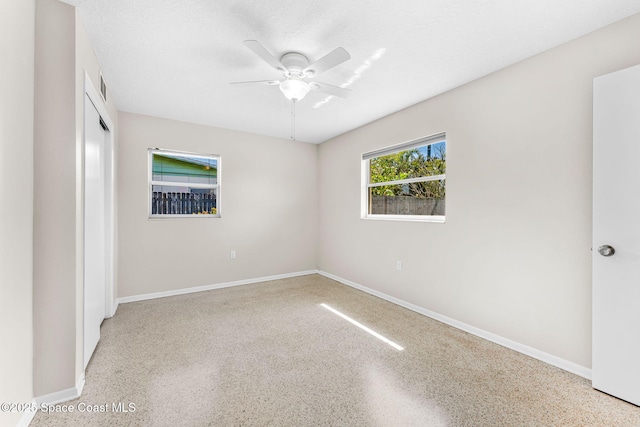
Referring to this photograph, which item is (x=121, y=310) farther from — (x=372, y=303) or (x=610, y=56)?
(x=610, y=56)

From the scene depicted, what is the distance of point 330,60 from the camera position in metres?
1.88

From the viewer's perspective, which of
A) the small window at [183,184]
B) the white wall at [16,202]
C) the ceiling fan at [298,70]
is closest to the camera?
the white wall at [16,202]

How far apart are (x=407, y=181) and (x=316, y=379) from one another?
2490mm

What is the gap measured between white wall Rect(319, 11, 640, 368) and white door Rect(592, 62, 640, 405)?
14 centimetres

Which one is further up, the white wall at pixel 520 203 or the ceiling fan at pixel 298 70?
the ceiling fan at pixel 298 70

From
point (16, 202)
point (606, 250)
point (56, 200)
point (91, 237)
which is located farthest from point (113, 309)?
point (606, 250)

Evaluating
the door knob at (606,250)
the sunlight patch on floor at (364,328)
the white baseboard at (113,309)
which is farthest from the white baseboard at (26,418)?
the door knob at (606,250)

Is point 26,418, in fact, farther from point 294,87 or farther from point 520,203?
point 520,203

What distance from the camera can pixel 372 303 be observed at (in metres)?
3.46

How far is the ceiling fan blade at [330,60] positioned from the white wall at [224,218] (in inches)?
99.4

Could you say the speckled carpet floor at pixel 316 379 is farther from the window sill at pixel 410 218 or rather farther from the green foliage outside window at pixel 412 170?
the green foliage outside window at pixel 412 170

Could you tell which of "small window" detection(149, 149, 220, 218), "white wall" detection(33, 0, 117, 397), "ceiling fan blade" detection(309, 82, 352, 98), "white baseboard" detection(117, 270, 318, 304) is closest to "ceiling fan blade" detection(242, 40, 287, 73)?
"ceiling fan blade" detection(309, 82, 352, 98)

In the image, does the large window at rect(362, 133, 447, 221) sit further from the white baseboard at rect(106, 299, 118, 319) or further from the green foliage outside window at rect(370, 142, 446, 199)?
the white baseboard at rect(106, 299, 118, 319)

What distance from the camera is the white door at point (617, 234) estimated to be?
167cm
